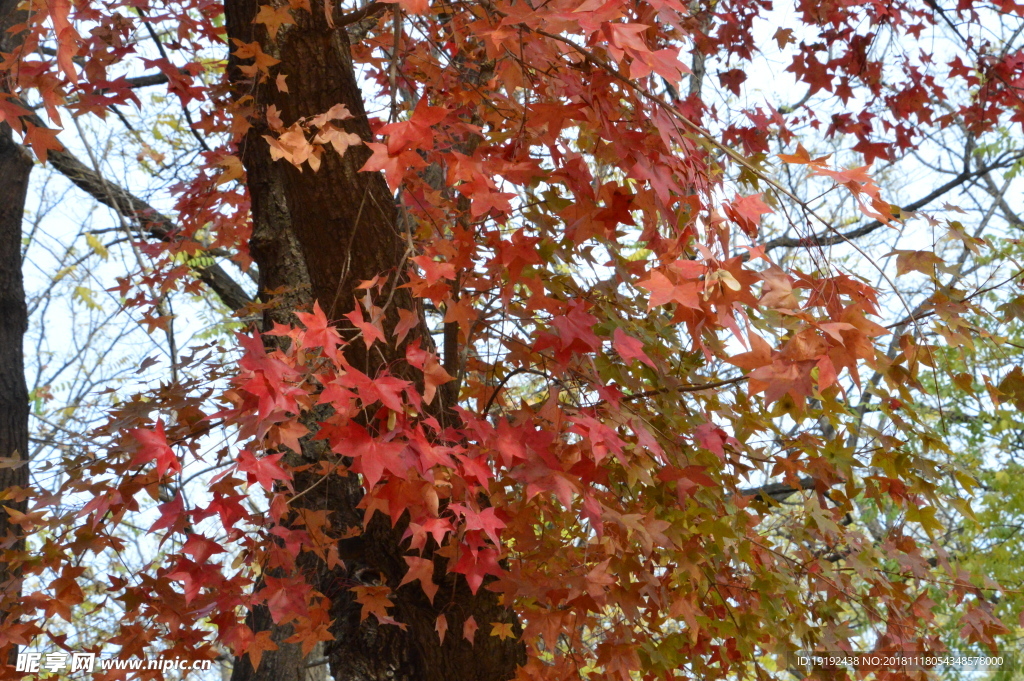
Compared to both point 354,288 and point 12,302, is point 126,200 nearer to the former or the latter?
point 12,302

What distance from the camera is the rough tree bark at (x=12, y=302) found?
3.46m

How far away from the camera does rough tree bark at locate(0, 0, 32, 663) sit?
3.46 m

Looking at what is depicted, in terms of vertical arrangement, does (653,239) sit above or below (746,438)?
above

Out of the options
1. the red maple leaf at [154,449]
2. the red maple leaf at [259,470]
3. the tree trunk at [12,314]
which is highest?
the tree trunk at [12,314]

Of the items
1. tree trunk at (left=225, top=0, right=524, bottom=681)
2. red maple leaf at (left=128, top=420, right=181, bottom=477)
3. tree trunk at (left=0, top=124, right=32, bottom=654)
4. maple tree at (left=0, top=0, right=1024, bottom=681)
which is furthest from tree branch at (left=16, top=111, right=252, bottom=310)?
red maple leaf at (left=128, top=420, right=181, bottom=477)

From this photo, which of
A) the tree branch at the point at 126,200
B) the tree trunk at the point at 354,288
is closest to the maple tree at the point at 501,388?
the tree trunk at the point at 354,288

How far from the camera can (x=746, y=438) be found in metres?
2.22

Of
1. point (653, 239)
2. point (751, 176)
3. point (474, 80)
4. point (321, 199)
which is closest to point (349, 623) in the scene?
point (321, 199)

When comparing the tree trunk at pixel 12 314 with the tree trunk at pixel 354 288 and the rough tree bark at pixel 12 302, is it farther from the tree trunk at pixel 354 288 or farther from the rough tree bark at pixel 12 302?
the tree trunk at pixel 354 288

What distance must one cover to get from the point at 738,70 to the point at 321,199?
282 cm

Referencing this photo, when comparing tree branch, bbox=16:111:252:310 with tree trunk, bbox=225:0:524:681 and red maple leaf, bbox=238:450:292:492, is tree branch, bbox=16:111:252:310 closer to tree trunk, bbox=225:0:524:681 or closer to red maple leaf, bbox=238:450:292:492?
tree trunk, bbox=225:0:524:681

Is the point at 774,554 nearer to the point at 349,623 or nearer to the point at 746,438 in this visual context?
the point at 746,438

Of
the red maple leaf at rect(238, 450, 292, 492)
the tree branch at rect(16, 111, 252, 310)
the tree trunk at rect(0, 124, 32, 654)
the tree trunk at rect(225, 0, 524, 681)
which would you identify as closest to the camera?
the red maple leaf at rect(238, 450, 292, 492)

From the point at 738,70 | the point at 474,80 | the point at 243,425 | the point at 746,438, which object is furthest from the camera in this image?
the point at 738,70
